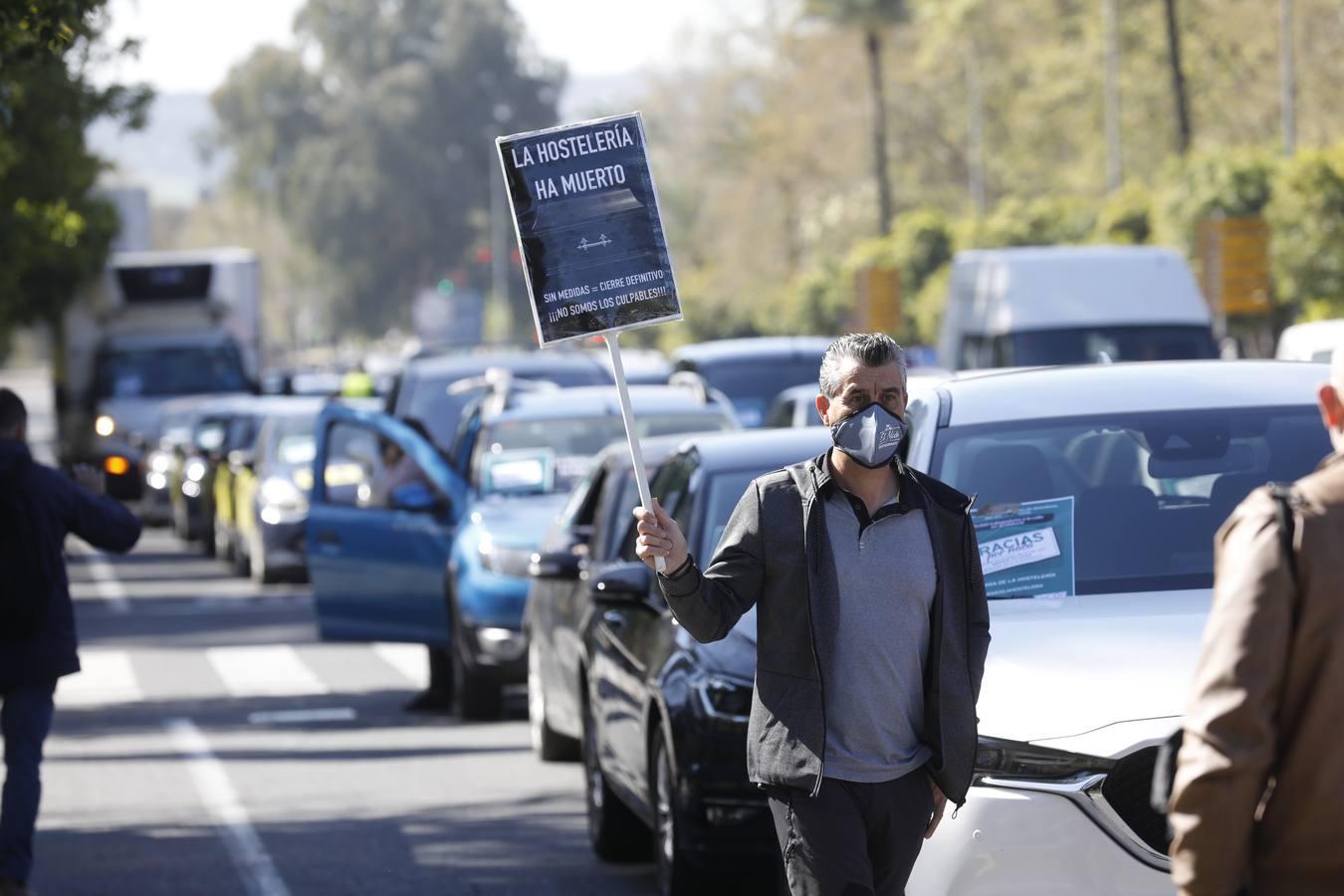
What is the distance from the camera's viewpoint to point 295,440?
2467cm

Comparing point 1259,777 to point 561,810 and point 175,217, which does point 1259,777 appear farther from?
point 175,217

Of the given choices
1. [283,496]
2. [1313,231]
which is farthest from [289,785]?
[1313,231]

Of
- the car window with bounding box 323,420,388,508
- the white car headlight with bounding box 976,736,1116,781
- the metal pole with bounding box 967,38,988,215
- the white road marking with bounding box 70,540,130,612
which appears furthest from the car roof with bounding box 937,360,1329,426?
the metal pole with bounding box 967,38,988,215

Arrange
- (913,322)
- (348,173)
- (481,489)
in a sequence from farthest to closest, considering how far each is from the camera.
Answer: (348,173)
(913,322)
(481,489)

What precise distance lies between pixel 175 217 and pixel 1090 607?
192 metres

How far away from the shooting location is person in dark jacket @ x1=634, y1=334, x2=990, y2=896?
4918 mm

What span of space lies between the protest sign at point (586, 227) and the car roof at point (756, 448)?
3005 mm

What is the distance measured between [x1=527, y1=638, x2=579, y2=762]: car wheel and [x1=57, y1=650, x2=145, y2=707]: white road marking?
4.37 meters

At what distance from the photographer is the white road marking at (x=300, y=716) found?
14.3m

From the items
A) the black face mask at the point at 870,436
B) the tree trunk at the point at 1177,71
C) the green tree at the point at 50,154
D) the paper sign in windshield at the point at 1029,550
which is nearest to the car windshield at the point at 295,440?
the green tree at the point at 50,154

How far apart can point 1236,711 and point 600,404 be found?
11.1 metres

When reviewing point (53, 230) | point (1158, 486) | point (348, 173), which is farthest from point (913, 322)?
point (1158, 486)

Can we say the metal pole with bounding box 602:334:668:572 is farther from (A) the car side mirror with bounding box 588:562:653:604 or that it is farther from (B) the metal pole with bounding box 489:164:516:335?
(B) the metal pole with bounding box 489:164:516:335

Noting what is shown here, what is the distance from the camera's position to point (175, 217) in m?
192
